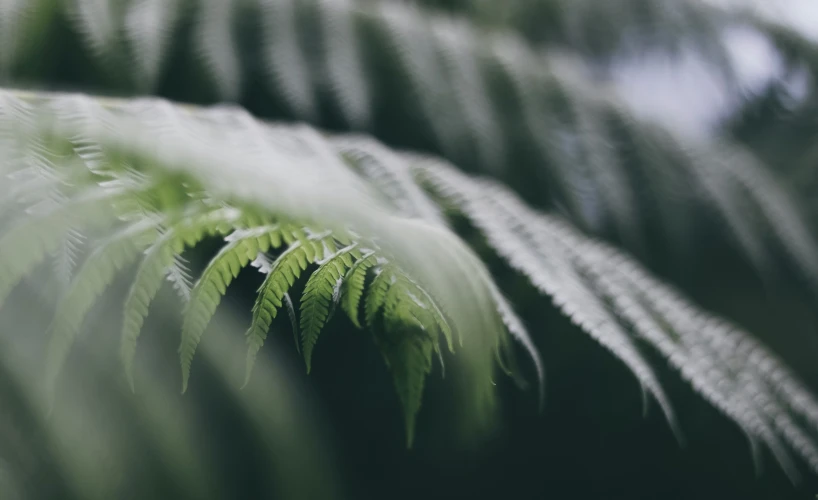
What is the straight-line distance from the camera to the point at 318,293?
369 millimetres

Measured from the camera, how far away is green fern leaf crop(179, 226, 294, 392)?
34 centimetres

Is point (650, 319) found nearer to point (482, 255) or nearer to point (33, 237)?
point (482, 255)

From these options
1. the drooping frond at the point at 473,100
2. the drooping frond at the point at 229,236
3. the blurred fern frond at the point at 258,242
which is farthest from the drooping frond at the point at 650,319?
the drooping frond at the point at 473,100

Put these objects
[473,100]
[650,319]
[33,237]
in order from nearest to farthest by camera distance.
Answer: [33,237]
[650,319]
[473,100]

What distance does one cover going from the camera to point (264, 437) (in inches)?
19.0

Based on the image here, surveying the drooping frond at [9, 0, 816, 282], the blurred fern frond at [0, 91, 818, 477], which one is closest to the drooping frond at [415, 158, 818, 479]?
the blurred fern frond at [0, 91, 818, 477]

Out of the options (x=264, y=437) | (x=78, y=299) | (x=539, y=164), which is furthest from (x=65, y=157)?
(x=539, y=164)

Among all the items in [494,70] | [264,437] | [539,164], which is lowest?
[264,437]

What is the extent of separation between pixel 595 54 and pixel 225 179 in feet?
2.99

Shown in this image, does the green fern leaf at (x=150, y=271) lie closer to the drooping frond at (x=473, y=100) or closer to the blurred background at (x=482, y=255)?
the blurred background at (x=482, y=255)

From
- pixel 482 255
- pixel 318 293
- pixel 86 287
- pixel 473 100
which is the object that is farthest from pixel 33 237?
pixel 473 100

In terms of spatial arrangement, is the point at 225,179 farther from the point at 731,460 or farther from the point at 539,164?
the point at 731,460

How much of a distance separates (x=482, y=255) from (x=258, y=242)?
0.29 meters

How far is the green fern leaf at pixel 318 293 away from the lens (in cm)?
36
